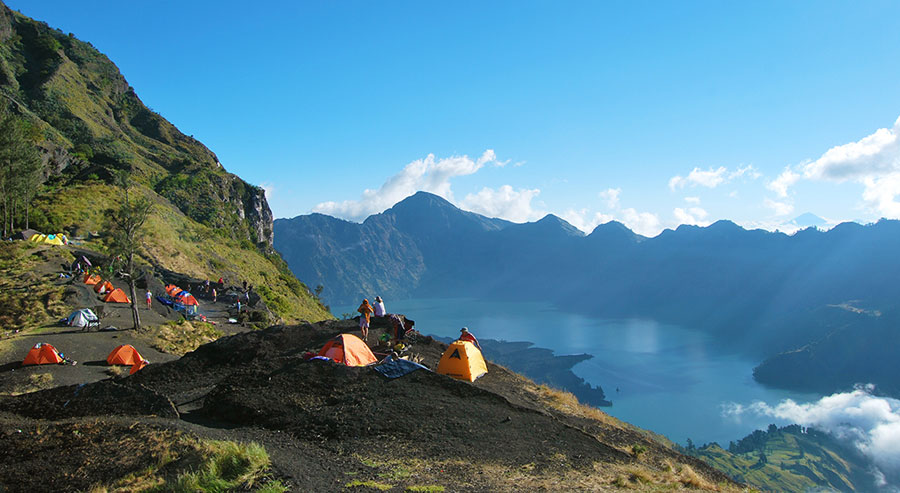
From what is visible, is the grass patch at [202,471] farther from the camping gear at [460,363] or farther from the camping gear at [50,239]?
the camping gear at [50,239]

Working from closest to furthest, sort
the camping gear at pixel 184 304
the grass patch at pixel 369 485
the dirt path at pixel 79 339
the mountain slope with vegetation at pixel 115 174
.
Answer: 1. the grass patch at pixel 369 485
2. the dirt path at pixel 79 339
3. the camping gear at pixel 184 304
4. the mountain slope with vegetation at pixel 115 174

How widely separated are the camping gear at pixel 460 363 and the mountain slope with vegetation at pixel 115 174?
20909 mm

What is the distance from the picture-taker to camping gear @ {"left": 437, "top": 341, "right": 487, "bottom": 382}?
16359 millimetres

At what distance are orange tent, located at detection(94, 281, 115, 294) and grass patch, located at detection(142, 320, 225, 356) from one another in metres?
5.47

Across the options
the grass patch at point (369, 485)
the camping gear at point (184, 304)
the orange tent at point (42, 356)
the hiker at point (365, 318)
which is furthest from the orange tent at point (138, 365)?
the grass patch at point (369, 485)

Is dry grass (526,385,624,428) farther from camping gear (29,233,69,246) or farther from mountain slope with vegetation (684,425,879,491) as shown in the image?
mountain slope with vegetation (684,425,879,491)

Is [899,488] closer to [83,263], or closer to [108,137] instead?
[83,263]

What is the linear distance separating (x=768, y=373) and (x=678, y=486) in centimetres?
20359

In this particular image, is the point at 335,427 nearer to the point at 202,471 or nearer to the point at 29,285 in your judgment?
the point at 202,471

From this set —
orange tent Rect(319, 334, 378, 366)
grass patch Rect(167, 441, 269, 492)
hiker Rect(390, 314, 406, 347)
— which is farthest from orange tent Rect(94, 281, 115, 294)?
grass patch Rect(167, 441, 269, 492)

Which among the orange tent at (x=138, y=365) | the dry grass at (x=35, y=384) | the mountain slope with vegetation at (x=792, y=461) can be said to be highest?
the mountain slope with vegetation at (x=792, y=461)

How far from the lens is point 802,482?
96500 mm

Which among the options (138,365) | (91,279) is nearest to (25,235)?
(91,279)

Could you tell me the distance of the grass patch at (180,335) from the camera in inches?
917
